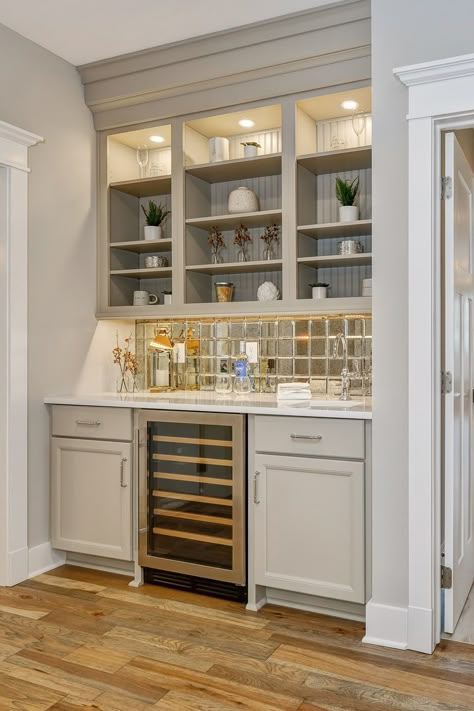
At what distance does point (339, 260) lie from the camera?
3396 mm

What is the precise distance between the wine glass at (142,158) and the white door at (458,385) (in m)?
2.03

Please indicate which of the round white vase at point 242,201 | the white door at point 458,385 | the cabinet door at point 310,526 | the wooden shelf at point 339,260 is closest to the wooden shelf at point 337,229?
the wooden shelf at point 339,260

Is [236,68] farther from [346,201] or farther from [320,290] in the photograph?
[320,290]

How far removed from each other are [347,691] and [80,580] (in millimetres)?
1618

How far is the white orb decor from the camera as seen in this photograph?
358cm

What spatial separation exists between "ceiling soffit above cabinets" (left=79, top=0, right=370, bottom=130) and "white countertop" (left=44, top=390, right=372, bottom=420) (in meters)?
1.57

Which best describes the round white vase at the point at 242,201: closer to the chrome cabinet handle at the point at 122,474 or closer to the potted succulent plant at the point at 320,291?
the potted succulent plant at the point at 320,291

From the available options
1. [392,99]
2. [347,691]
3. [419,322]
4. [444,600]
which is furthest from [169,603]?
[392,99]

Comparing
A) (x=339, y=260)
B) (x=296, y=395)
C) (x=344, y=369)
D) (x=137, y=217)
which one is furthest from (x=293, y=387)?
(x=137, y=217)

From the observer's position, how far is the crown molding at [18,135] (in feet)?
10.4

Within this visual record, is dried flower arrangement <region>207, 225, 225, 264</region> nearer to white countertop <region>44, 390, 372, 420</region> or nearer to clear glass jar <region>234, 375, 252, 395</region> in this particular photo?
clear glass jar <region>234, 375, 252, 395</region>

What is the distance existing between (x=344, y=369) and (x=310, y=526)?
0.94 m

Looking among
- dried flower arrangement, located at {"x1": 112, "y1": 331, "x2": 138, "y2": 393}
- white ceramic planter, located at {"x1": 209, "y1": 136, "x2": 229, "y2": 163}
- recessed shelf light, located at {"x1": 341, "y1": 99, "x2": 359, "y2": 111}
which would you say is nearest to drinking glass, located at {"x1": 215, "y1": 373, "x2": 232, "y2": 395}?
dried flower arrangement, located at {"x1": 112, "y1": 331, "x2": 138, "y2": 393}

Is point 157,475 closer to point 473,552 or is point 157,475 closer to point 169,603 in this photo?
point 169,603
